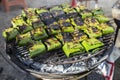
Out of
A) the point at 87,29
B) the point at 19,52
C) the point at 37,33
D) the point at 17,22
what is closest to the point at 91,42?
the point at 87,29

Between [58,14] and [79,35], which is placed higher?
[58,14]

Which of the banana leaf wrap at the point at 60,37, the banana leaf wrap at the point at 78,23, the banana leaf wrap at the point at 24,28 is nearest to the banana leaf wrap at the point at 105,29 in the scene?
the banana leaf wrap at the point at 78,23

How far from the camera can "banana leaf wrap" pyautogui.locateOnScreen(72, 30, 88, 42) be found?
2248mm

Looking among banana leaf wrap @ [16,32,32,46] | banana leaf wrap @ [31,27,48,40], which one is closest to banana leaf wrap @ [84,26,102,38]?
banana leaf wrap @ [31,27,48,40]

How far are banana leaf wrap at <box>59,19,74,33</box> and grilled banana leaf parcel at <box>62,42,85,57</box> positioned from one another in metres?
0.24

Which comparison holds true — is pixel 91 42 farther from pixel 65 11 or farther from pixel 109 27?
pixel 65 11

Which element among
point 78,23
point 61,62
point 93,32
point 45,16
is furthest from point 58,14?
point 61,62

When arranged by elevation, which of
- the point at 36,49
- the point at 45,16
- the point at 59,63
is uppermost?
the point at 45,16

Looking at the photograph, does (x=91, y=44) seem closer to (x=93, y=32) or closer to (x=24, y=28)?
(x=93, y=32)

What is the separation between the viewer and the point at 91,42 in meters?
2.17

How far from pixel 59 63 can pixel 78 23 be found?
0.62 metres

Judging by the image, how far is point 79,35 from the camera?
2.28 m

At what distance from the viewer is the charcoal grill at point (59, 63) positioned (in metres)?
2.04

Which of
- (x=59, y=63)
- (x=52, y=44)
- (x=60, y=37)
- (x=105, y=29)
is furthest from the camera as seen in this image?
(x=105, y=29)
